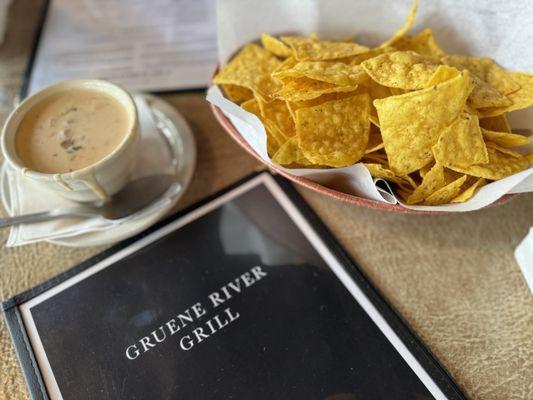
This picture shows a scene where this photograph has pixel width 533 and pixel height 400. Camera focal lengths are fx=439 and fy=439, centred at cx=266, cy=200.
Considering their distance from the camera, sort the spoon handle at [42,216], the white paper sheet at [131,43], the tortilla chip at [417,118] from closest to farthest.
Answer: the tortilla chip at [417,118], the spoon handle at [42,216], the white paper sheet at [131,43]

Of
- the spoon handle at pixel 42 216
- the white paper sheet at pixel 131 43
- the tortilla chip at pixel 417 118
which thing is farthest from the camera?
the white paper sheet at pixel 131 43

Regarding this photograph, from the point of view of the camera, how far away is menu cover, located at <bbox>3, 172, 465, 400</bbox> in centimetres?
66

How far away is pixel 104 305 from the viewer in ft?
2.39

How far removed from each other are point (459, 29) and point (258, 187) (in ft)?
1.61

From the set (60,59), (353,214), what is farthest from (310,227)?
(60,59)

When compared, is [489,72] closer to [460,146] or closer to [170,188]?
[460,146]

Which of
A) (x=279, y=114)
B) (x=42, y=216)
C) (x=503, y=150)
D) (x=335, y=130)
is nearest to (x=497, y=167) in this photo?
(x=503, y=150)

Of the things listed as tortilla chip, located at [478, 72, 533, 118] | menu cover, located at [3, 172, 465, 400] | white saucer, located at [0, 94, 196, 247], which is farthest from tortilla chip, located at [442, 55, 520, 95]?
white saucer, located at [0, 94, 196, 247]

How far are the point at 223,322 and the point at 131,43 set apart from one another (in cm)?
79

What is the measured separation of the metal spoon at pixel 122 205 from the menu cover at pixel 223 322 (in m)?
0.06

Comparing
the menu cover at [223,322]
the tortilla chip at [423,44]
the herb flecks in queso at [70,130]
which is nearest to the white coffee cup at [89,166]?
the herb flecks in queso at [70,130]

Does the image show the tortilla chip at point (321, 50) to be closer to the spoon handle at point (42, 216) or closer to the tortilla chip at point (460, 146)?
the tortilla chip at point (460, 146)

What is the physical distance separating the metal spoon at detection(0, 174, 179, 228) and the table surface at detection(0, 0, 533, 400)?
0.18 feet

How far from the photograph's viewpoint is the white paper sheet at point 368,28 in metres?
0.70
